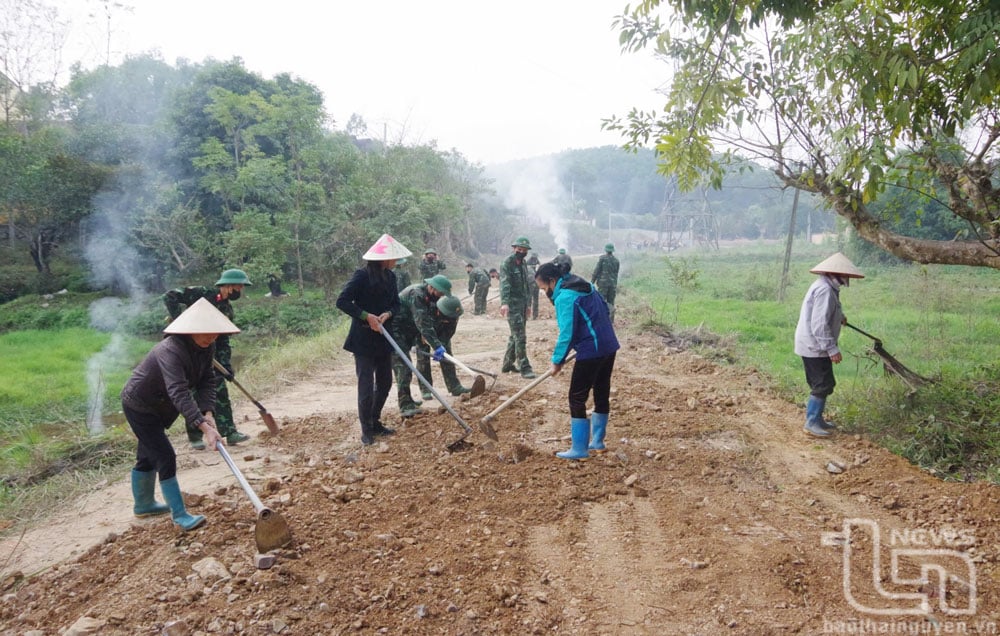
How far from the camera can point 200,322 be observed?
3.61m

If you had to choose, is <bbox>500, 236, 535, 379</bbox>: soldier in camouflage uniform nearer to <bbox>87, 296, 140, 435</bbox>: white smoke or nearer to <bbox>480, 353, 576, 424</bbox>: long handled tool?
<bbox>480, 353, 576, 424</bbox>: long handled tool

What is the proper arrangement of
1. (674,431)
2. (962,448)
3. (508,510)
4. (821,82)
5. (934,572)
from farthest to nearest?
(674,431) < (962,448) < (821,82) < (508,510) < (934,572)

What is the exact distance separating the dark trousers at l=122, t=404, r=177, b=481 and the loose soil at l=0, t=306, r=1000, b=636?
1.34ft

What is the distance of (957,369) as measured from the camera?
6.55m

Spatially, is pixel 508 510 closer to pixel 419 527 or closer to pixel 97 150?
pixel 419 527

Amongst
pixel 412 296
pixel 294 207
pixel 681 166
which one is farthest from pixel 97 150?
pixel 681 166

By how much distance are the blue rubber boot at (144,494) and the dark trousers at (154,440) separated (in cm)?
20

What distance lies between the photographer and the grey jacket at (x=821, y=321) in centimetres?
509

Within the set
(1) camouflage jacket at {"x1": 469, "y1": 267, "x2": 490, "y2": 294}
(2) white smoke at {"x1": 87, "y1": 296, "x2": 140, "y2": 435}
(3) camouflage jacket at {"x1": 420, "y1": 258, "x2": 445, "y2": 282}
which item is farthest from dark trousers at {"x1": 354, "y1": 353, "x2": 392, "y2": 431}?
(1) camouflage jacket at {"x1": 469, "y1": 267, "x2": 490, "y2": 294}

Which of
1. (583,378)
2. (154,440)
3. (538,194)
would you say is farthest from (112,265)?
(538,194)

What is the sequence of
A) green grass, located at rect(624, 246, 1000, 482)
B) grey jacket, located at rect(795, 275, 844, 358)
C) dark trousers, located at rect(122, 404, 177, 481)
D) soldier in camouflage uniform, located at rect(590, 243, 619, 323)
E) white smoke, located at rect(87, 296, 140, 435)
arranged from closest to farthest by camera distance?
dark trousers, located at rect(122, 404, 177, 481) → green grass, located at rect(624, 246, 1000, 482) → grey jacket, located at rect(795, 275, 844, 358) → white smoke, located at rect(87, 296, 140, 435) → soldier in camouflage uniform, located at rect(590, 243, 619, 323)

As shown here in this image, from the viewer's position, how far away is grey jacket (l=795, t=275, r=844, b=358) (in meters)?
5.09

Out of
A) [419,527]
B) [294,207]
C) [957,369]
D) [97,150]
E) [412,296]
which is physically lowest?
[419,527]

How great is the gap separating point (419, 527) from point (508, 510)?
1.95ft
